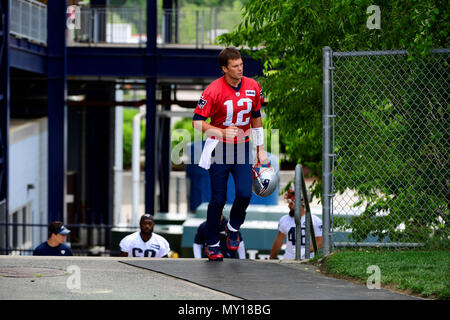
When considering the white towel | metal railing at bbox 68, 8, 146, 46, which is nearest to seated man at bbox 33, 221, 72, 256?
the white towel

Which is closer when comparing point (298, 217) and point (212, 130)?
point (212, 130)

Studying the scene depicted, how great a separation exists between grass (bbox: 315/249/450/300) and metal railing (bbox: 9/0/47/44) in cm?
1499

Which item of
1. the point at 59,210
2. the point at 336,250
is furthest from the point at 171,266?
the point at 59,210

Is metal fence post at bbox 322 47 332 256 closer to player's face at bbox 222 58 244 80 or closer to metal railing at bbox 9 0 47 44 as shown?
player's face at bbox 222 58 244 80

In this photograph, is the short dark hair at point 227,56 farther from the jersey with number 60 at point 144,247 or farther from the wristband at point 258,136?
the jersey with number 60 at point 144,247

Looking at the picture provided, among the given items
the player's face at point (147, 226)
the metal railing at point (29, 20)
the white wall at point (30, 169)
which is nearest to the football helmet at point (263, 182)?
the player's face at point (147, 226)

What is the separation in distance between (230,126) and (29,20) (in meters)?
16.1

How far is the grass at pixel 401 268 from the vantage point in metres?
6.86

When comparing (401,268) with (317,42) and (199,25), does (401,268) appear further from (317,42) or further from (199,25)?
(199,25)

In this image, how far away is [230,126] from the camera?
789 centimetres

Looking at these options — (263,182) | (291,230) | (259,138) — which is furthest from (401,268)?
(291,230)

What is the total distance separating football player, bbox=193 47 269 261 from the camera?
7777 mm
